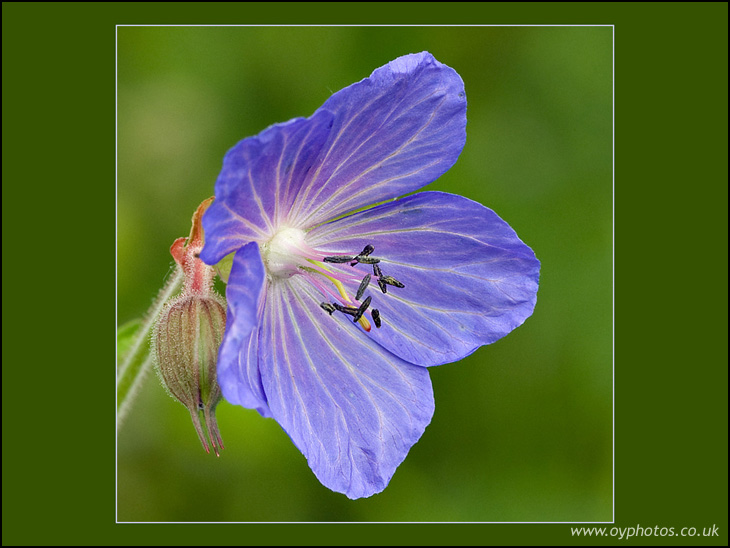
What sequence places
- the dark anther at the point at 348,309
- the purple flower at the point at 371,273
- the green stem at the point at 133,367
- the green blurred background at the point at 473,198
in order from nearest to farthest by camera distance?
the purple flower at the point at 371,273, the dark anther at the point at 348,309, the green stem at the point at 133,367, the green blurred background at the point at 473,198

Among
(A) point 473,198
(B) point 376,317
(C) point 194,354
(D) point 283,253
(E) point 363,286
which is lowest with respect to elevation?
(C) point 194,354

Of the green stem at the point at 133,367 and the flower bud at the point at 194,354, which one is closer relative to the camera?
the flower bud at the point at 194,354

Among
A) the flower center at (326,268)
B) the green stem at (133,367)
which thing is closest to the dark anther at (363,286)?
the flower center at (326,268)

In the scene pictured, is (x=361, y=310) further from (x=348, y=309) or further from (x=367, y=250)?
(x=367, y=250)

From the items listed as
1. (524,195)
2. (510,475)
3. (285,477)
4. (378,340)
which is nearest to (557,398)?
(510,475)

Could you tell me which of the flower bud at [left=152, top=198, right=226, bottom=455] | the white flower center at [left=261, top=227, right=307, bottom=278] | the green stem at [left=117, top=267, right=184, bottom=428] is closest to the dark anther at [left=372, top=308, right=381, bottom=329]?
the white flower center at [left=261, top=227, right=307, bottom=278]

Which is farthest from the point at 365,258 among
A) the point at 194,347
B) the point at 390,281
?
the point at 194,347

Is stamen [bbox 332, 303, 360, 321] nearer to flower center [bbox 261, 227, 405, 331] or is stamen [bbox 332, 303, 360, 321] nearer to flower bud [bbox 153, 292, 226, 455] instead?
flower center [bbox 261, 227, 405, 331]

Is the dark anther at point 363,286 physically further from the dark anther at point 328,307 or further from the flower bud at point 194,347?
the flower bud at point 194,347
